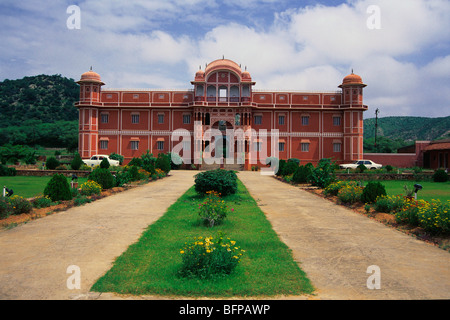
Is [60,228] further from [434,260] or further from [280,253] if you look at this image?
[434,260]

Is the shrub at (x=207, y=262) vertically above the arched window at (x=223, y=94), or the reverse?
the arched window at (x=223, y=94)

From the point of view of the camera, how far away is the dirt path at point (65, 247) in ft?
15.1

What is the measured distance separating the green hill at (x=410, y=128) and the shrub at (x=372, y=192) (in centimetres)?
7189

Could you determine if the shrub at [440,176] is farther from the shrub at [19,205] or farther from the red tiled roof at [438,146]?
the shrub at [19,205]

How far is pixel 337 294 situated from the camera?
14.4ft

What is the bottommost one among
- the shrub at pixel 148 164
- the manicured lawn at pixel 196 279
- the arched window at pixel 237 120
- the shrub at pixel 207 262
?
the manicured lawn at pixel 196 279

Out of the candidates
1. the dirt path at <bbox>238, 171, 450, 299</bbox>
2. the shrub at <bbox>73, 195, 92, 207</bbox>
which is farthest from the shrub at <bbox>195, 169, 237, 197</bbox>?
the shrub at <bbox>73, 195, 92, 207</bbox>

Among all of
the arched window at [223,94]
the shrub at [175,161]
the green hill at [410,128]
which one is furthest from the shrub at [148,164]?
the green hill at [410,128]

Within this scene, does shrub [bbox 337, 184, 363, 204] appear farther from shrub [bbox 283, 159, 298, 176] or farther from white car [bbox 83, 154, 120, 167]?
white car [bbox 83, 154, 120, 167]

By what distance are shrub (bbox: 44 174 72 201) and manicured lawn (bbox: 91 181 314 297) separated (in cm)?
492

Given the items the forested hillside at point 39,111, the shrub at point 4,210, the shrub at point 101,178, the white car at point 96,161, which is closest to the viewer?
the shrub at point 4,210

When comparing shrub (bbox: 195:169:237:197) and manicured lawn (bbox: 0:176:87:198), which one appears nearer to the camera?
shrub (bbox: 195:169:237:197)

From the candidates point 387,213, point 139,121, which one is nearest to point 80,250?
point 387,213

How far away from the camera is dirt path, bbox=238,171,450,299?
4574mm
